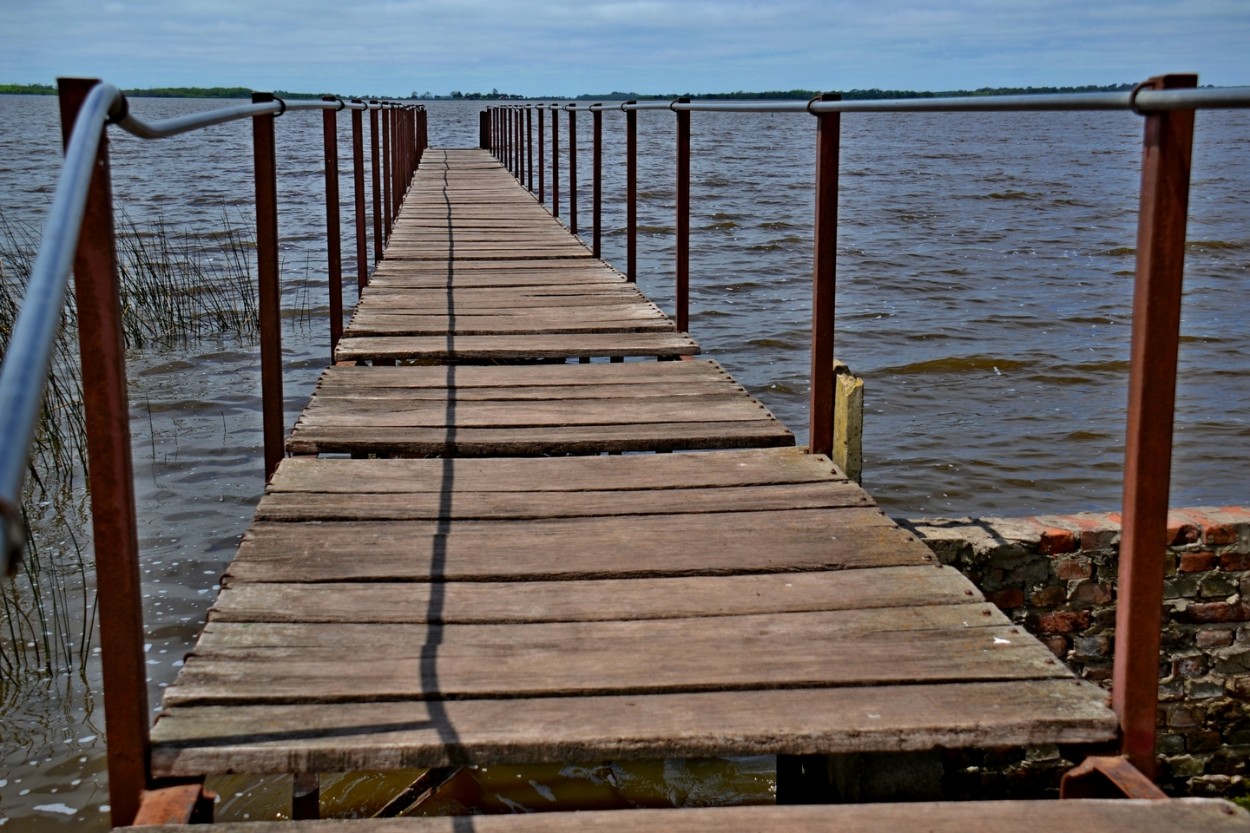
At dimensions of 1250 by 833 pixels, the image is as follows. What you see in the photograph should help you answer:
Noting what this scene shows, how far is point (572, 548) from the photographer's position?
2477mm

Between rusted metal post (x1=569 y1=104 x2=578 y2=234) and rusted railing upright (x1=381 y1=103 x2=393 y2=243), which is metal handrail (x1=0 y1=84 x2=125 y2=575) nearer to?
rusted railing upright (x1=381 y1=103 x2=393 y2=243)

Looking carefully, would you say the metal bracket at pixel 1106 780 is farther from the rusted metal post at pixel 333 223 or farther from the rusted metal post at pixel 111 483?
the rusted metal post at pixel 333 223

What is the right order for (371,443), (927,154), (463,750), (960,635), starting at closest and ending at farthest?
(463,750), (960,635), (371,443), (927,154)

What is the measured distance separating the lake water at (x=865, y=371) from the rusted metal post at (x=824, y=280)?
1.10 meters

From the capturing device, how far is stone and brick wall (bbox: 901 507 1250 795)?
3.35 m

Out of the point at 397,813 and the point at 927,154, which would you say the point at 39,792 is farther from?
the point at 927,154

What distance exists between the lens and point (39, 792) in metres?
3.38

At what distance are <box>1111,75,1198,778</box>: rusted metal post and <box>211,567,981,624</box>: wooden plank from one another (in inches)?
18.1

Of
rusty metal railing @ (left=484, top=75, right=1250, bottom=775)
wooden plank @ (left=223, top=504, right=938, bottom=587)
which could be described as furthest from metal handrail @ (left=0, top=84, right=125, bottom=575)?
rusty metal railing @ (left=484, top=75, right=1250, bottom=775)

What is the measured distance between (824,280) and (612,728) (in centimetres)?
149

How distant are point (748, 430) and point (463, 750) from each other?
180cm

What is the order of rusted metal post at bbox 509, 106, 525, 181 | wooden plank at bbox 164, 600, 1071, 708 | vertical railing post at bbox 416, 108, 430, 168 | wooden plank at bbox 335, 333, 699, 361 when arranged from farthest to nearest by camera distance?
1. vertical railing post at bbox 416, 108, 430, 168
2. rusted metal post at bbox 509, 106, 525, 181
3. wooden plank at bbox 335, 333, 699, 361
4. wooden plank at bbox 164, 600, 1071, 708

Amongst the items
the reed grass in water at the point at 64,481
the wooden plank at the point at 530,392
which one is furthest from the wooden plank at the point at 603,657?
the reed grass in water at the point at 64,481

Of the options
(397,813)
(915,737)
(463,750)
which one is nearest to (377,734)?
(463,750)
